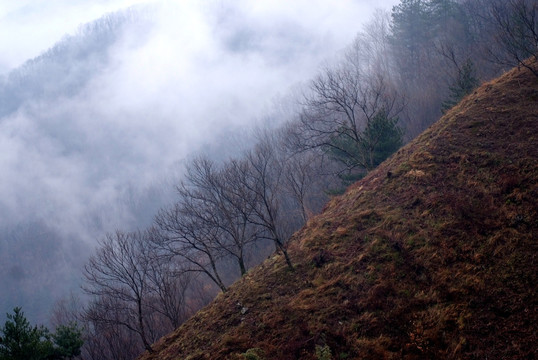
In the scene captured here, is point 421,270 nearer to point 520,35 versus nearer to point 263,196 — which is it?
point 263,196

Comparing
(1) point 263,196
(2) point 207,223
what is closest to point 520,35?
(1) point 263,196

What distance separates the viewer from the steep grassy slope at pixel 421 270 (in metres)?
6.19

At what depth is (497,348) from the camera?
5.43m

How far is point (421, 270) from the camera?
788cm

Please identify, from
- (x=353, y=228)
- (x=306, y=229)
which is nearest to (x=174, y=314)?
(x=306, y=229)

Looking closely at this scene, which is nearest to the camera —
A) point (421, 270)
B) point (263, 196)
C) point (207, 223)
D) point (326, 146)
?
point (421, 270)

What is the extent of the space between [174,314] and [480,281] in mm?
16679

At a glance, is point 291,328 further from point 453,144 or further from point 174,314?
point 174,314

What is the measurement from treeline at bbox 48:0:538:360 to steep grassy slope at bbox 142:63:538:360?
356 centimetres

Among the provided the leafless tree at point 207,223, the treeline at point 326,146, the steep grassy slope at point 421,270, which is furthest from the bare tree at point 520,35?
the leafless tree at point 207,223

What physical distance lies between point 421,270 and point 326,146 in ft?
54.8

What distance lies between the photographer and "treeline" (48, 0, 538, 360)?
58.5 ft

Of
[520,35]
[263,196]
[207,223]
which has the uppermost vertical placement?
[520,35]

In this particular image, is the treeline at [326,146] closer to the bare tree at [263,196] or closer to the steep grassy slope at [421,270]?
the bare tree at [263,196]
